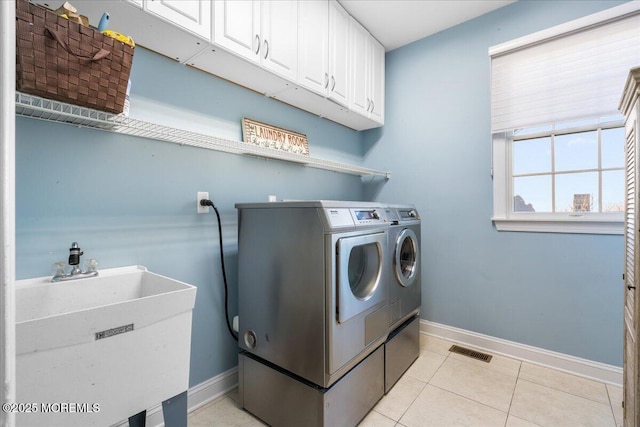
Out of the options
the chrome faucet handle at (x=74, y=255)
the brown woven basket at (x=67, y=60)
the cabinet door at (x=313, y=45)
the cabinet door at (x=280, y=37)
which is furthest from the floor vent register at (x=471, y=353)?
the brown woven basket at (x=67, y=60)

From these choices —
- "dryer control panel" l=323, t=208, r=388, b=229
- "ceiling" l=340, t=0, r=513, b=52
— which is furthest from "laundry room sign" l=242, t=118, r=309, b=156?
"ceiling" l=340, t=0, r=513, b=52

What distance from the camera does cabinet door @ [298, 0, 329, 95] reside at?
1874mm

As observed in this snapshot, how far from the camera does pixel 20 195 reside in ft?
3.67

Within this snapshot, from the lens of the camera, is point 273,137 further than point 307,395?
Yes

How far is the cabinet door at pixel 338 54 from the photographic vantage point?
212 cm

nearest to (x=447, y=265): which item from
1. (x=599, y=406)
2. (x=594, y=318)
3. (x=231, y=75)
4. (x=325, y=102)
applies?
(x=594, y=318)

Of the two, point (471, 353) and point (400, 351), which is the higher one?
point (400, 351)

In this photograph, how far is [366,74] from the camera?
8.25ft

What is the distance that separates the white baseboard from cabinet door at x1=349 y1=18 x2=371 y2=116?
2048mm

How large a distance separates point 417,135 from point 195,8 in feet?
6.70

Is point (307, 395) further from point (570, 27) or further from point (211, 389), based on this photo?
point (570, 27)

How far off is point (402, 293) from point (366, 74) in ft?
6.17

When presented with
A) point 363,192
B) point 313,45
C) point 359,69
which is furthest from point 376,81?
point 363,192

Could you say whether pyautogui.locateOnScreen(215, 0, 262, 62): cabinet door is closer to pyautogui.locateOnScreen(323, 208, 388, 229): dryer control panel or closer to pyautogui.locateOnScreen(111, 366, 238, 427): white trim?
pyautogui.locateOnScreen(323, 208, 388, 229): dryer control panel
